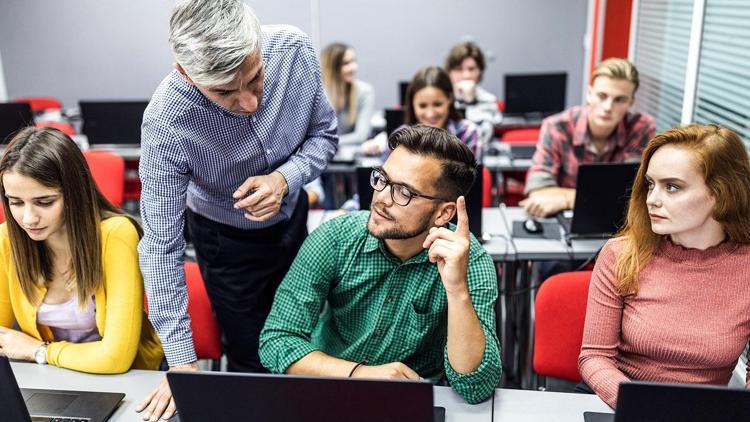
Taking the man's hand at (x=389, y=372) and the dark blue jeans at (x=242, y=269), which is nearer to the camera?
the man's hand at (x=389, y=372)

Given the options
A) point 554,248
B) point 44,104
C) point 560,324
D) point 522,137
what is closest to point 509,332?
point 554,248

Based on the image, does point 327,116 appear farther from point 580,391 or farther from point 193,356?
point 580,391

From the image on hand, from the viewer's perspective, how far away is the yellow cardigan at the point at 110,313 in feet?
5.32

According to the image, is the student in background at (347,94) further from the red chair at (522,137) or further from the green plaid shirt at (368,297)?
the green plaid shirt at (368,297)

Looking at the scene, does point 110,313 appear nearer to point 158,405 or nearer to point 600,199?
point 158,405

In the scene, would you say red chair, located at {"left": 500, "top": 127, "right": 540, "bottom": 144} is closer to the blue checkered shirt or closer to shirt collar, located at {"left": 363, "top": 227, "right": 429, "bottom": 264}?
the blue checkered shirt

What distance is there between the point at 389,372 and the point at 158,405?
0.54 m

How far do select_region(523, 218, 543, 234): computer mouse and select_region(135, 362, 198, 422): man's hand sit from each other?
1717mm

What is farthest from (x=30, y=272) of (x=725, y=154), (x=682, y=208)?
(x=725, y=154)

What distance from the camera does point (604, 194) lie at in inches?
95.4

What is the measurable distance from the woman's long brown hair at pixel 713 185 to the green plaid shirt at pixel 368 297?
35cm

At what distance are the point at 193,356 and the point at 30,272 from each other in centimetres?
54

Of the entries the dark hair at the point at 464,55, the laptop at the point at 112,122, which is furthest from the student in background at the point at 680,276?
the laptop at the point at 112,122

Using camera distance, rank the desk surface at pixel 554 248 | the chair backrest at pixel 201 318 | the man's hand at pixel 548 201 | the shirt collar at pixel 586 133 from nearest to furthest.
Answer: the chair backrest at pixel 201 318
the desk surface at pixel 554 248
the man's hand at pixel 548 201
the shirt collar at pixel 586 133
